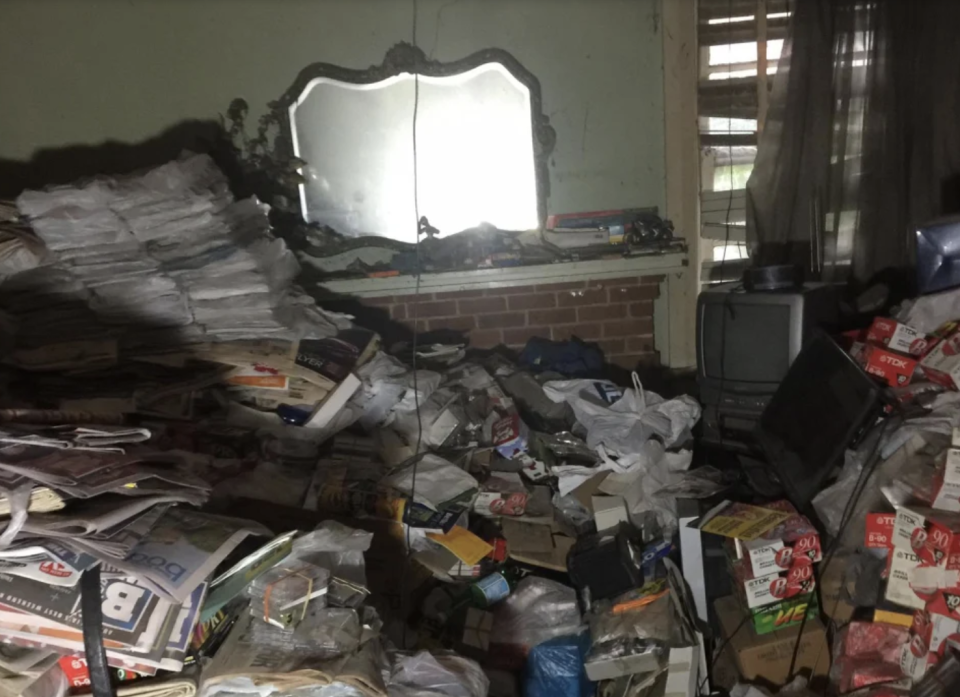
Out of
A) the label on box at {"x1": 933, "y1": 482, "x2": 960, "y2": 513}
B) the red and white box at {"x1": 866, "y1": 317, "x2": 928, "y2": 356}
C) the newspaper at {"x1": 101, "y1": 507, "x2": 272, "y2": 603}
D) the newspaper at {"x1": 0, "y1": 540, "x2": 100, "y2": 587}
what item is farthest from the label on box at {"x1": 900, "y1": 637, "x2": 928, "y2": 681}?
the newspaper at {"x1": 0, "y1": 540, "x2": 100, "y2": 587}

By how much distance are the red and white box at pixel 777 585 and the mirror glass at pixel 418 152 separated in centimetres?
130

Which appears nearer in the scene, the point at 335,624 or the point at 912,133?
the point at 335,624

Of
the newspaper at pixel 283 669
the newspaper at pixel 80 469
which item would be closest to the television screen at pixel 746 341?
the newspaper at pixel 283 669

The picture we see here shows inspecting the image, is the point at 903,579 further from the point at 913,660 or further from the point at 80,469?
the point at 80,469

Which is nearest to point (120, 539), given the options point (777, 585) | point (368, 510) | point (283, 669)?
point (283, 669)

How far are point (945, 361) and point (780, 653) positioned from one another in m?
0.70

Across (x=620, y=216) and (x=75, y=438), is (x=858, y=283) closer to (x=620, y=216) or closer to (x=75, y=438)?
(x=620, y=216)

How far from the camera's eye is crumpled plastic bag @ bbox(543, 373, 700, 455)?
6.21ft

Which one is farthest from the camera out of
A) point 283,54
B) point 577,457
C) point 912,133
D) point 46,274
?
point 283,54

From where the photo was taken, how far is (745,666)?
1.47 m

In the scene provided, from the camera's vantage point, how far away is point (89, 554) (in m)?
0.95

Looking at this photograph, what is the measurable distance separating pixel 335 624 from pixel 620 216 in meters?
1.62

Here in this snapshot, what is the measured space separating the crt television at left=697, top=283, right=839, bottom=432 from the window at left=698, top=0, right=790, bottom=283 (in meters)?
0.35

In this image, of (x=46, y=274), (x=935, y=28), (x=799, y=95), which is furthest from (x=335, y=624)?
(x=935, y=28)
